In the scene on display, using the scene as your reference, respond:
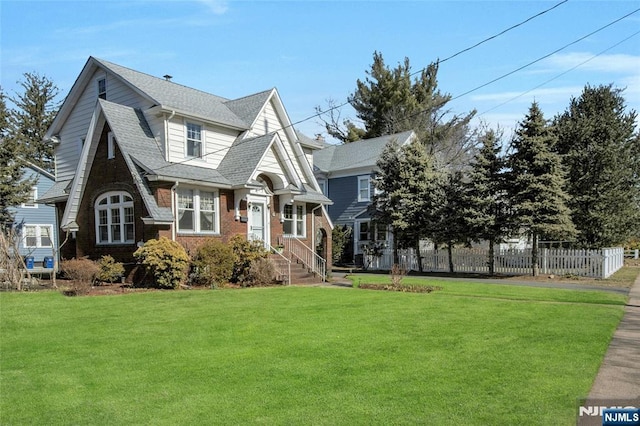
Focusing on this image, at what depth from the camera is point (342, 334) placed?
810 centimetres

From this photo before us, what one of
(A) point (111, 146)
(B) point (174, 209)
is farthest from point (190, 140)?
(B) point (174, 209)

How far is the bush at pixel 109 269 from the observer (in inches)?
631

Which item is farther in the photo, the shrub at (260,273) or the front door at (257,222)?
the front door at (257,222)

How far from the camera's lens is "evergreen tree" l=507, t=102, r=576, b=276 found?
20297mm

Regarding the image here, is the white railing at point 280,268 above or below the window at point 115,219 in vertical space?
below

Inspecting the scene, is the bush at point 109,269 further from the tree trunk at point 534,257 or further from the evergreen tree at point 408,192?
the tree trunk at point 534,257

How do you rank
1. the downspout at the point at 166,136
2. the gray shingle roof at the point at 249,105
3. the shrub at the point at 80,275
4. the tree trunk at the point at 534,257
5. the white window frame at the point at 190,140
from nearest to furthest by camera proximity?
the shrub at the point at 80,275 < the downspout at the point at 166,136 < the white window frame at the point at 190,140 < the tree trunk at the point at 534,257 < the gray shingle roof at the point at 249,105

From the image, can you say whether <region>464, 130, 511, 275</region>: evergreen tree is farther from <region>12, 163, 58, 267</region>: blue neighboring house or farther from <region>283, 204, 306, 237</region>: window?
<region>12, 163, 58, 267</region>: blue neighboring house

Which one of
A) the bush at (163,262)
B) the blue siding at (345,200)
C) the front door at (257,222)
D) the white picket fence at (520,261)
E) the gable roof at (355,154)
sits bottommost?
the white picket fence at (520,261)

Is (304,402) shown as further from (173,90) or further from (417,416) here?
(173,90)

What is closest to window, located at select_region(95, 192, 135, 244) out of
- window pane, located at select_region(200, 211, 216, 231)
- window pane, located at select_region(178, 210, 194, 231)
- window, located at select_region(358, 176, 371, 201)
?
window pane, located at select_region(178, 210, 194, 231)

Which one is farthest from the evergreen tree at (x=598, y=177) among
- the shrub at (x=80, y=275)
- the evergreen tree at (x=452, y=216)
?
the shrub at (x=80, y=275)

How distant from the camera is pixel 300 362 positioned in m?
6.38

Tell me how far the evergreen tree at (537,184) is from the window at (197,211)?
13.6m
